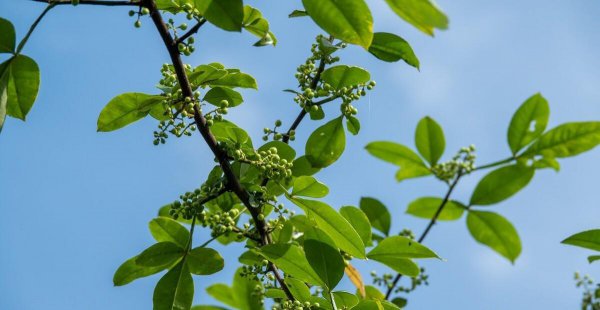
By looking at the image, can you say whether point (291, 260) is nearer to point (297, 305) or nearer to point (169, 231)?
point (297, 305)

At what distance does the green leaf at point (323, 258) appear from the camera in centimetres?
200

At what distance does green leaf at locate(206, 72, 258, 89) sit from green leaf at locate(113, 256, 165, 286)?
65 cm

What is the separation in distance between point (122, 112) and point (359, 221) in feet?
2.79

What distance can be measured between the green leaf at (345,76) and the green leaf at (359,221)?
1.35ft

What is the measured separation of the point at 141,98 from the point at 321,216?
26.8 inches

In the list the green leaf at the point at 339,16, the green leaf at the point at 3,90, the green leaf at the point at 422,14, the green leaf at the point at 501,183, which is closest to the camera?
the green leaf at the point at 422,14

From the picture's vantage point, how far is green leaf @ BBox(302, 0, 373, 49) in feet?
4.31

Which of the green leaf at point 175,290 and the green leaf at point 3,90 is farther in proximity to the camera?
the green leaf at point 175,290

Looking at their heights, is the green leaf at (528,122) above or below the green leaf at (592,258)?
above

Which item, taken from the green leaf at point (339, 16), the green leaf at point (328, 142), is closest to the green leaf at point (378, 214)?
the green leaf at point (328, 142)

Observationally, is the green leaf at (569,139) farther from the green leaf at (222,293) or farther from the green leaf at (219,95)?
the green leaf at (222,293)

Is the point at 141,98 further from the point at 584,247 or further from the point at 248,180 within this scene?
the point at 584,247

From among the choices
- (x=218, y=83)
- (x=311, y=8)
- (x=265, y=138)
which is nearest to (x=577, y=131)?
(x=265, y=138)

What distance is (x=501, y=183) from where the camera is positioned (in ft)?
8.18
